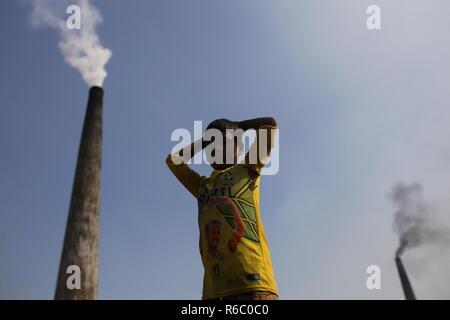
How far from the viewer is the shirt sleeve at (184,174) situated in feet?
7.29

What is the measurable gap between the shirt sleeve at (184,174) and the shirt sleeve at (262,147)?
41 cm

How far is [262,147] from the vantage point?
2016 millimetres

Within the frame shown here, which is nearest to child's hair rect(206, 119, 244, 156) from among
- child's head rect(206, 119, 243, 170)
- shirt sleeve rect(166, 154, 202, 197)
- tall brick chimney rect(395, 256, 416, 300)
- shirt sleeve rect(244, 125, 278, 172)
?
child's head rect(206, 119, 243, 170)

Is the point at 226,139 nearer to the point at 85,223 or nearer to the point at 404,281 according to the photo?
the point at 85,223

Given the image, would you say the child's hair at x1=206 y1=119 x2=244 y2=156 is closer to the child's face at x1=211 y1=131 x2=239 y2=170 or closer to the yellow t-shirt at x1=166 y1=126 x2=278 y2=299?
the child's face at x1=211 y1=131 x2=239 y2=170

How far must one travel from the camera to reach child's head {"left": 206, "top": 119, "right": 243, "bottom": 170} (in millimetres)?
2062

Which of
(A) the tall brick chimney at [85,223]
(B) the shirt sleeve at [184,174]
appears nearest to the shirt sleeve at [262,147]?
(B) the shirt sleeve at [184,174]

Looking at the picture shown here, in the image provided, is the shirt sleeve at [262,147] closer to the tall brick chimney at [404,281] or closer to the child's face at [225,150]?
the child's face at [225,150]
